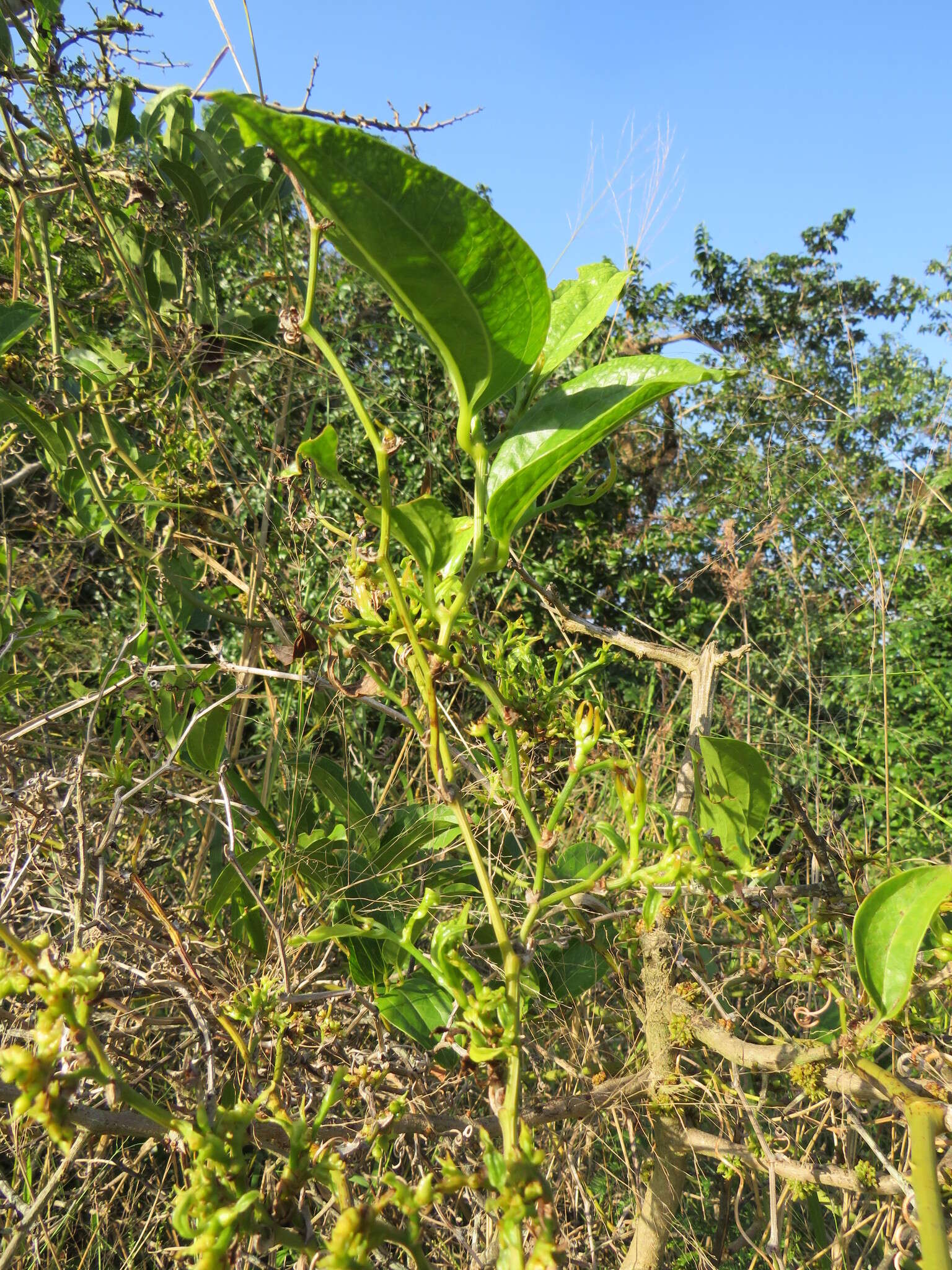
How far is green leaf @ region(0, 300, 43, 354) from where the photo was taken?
Result: 71cm

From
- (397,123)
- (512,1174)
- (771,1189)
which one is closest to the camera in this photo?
(512,1174)

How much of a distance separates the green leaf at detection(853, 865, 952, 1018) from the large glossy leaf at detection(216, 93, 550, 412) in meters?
0.34

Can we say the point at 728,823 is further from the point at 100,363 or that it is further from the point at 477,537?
the point at 100,363

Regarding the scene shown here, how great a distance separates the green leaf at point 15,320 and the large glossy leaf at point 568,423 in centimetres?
55

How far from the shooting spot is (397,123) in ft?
3.02

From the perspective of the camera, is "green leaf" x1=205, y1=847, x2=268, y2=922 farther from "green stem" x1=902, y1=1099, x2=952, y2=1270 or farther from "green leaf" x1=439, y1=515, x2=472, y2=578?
"green stem" x1=902, y1=1099, x2=952, y2=1270

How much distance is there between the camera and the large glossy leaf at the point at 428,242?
29cm

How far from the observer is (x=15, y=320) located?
719mm

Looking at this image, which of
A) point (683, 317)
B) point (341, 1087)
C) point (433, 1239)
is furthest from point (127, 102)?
point (683, 317)

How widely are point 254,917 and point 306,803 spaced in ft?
0.40

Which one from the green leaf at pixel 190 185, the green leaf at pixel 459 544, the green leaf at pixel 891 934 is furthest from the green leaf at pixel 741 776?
the green leaf at pixel 190 185

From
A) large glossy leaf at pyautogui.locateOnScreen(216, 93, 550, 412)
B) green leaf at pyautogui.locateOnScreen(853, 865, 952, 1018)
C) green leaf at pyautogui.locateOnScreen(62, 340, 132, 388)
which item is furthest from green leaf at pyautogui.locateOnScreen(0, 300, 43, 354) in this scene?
green leaf at pyautogui.locateOnScreen(853, 865, 952, 1018)

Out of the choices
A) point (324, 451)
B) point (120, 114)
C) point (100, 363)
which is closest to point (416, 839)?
point (324, 451)

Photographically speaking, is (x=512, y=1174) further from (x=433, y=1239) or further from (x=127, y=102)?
(x=127, y=102)
